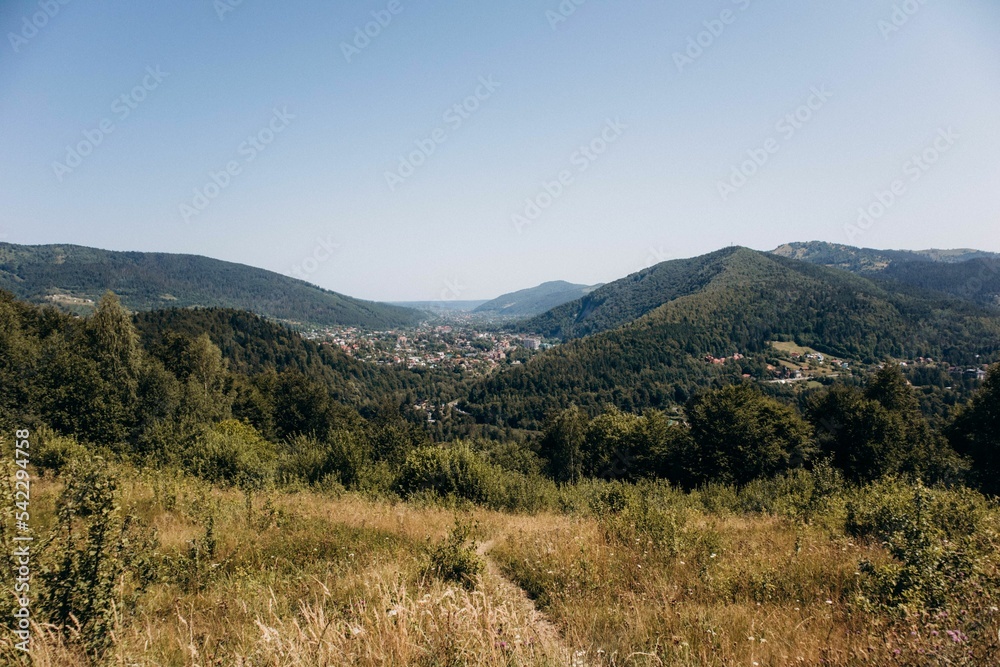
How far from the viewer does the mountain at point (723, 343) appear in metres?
111

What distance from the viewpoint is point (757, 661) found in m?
3.28

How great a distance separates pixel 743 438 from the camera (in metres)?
25.3

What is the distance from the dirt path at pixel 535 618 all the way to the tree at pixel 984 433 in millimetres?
28055

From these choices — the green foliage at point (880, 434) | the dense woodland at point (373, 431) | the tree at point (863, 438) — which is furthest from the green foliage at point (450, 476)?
the green foliage at point (880, 434)

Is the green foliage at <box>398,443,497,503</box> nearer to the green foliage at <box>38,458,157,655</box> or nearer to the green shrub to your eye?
the green shrub

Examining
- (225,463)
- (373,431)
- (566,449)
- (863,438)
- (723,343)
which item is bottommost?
(566,449)

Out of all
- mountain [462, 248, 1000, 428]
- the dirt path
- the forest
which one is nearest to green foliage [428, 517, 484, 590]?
the forest

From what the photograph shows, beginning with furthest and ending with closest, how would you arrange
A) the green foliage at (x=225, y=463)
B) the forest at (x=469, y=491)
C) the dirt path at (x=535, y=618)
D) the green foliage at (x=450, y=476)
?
the green foliage at (x=225, y=463) < the green foliage at (x=450, y=476) < the forest at (x=469, y=491) < the dirt path at (x=535, y=618)

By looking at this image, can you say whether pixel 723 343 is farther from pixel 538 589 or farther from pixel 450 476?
pixel 538 589

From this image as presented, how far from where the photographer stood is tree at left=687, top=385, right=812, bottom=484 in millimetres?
25062

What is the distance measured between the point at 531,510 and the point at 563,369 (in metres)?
113

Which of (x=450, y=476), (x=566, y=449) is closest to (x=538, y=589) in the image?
(x=450, y=476)

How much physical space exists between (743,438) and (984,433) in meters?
11.8

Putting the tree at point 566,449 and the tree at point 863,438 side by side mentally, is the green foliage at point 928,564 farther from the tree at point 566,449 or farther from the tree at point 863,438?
the tree at point 566,449
